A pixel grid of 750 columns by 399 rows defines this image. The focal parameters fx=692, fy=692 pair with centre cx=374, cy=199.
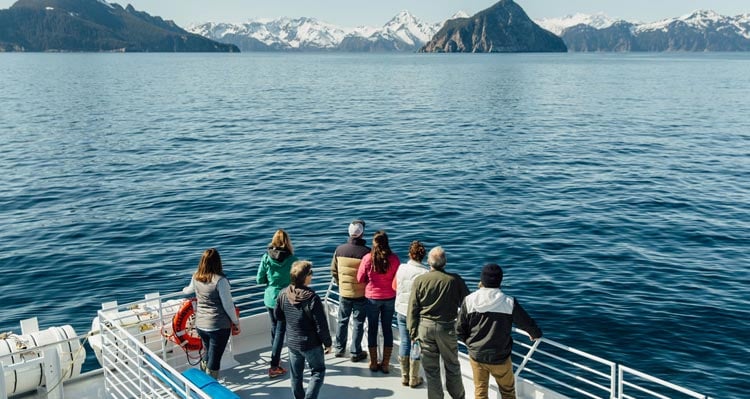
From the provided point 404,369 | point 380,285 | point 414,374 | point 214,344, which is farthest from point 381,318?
point 214,344

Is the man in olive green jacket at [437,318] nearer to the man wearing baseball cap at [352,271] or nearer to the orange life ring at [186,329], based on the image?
the man wearing baseball cap at [352,271]

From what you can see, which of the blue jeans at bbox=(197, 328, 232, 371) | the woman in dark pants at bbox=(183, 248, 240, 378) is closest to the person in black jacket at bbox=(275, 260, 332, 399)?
the woman in dark pants at bbox=(183, 248, 240, 378)

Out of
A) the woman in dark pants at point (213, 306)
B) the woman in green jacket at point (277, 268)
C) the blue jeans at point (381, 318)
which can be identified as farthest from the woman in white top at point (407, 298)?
the woman in dark pants at point (213, 306)

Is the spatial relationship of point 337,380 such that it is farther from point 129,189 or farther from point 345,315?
point 129,189

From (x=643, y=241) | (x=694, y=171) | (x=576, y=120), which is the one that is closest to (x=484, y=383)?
(x=643, y=241)

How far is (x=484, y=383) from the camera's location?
874cm

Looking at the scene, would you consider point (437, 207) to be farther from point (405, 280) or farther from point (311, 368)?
point (311, 368)

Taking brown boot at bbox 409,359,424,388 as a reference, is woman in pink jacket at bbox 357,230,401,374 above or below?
above

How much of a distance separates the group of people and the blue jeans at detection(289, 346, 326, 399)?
0.04 feet

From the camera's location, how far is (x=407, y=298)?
31.2 ft

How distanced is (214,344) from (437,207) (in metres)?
22.9

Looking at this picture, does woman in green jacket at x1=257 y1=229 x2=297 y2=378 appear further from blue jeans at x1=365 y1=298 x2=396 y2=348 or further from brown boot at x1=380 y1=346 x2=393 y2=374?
brown boot at x1=380 y1=346 x2=393 y2=374

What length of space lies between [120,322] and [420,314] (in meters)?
4.76

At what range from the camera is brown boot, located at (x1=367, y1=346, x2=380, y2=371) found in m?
10.7
